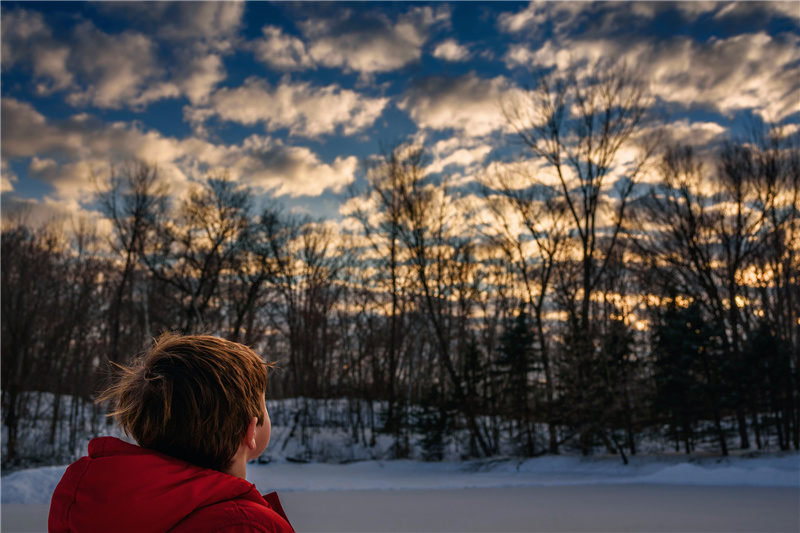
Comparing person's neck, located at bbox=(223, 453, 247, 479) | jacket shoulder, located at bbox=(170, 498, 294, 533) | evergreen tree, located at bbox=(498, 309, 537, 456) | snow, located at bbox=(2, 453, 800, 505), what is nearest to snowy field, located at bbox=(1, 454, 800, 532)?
snow, located at bbox=(2, 453, 800, 505)

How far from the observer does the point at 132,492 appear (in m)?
0.94

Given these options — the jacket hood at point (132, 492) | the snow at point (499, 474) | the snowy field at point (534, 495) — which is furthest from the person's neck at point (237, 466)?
the snow at point (499, 474)

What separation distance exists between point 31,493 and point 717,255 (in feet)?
67.2

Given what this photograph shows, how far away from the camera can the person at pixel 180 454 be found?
944 mm

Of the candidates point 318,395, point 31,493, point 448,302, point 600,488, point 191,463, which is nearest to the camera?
point 191,463

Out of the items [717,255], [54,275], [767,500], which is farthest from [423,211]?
[54,275]

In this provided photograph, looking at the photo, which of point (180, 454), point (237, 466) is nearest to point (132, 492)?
point (180, 454)

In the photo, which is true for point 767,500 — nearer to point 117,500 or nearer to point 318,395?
point 117,500

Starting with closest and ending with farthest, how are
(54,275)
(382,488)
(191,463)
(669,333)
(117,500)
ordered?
(117,500) < (191,463) < (382,488) < (669,333) < (54,275)

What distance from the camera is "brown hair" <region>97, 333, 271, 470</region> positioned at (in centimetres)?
107

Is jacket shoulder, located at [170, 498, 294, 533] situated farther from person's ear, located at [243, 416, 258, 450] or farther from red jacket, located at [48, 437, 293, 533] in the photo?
person's ear, located at [243, 416, 258, 450]

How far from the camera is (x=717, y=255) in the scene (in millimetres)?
17188

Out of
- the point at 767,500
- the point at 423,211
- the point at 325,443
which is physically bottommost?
the point at 325,443

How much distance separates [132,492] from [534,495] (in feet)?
36.3
